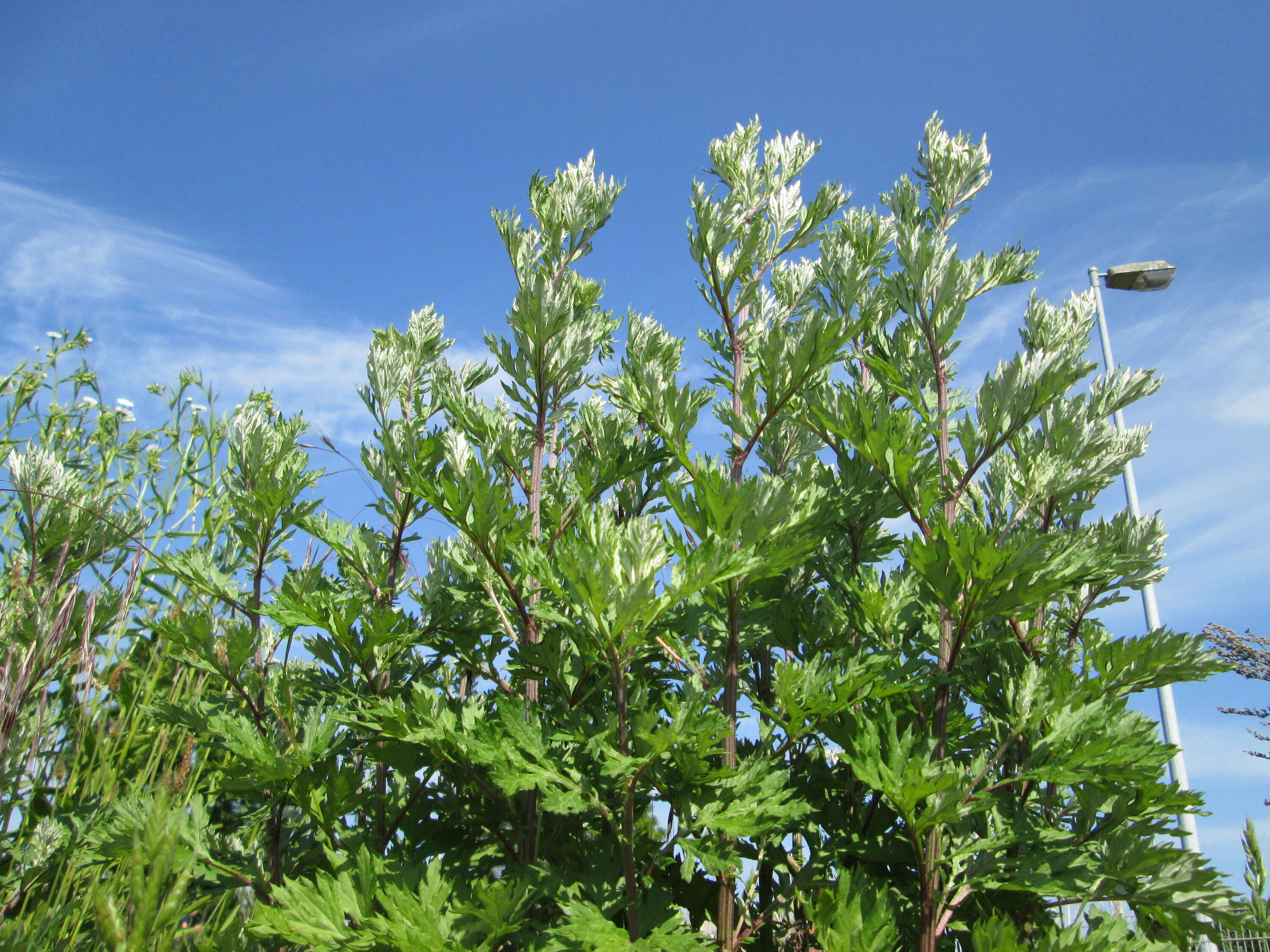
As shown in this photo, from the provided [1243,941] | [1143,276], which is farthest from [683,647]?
[1143,276]

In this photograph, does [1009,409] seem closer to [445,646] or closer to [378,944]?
[445,646]

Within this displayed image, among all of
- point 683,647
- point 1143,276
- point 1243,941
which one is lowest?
point 1243,941

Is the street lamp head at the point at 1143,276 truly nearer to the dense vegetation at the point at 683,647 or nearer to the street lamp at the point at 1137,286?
the street lamp at the point at 1137,286

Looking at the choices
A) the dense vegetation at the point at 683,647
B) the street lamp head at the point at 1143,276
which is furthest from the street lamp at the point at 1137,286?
the dense vegetation at the point at 683,647

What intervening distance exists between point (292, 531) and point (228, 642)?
54 centimetres

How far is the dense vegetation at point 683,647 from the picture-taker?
203 cm

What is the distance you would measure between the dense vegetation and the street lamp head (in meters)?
6.02

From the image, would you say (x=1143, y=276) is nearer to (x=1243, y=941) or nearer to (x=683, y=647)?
(x=1243, y=941)

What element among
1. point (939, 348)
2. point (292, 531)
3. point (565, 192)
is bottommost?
point (292, 531)

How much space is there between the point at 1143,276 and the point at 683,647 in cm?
808

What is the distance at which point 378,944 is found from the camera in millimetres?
1900

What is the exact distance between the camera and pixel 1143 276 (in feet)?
26.4

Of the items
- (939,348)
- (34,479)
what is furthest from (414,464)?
(939,348)

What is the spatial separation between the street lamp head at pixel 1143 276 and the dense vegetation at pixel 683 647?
6.02 m
